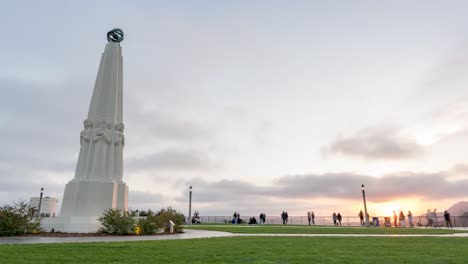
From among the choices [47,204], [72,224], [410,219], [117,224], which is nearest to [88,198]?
[72,224]

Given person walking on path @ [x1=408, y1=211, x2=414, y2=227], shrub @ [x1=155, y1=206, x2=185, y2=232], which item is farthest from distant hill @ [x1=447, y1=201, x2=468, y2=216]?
shrub @ [x1=155, y1=206, x2=185, y2=232]

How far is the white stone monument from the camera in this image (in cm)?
1848

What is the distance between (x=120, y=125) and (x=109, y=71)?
13.0 feet

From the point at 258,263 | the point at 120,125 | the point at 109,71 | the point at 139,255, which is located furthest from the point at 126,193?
the point at 258,263

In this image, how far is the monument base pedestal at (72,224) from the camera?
56.3 ft

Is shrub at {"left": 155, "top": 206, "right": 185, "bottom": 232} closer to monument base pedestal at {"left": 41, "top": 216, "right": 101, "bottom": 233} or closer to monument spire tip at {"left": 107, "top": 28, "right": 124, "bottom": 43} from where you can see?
monument base pedestal at {"left": 41, "top": 216, "right": 101, "bottom": 233}

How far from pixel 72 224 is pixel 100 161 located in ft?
13.5

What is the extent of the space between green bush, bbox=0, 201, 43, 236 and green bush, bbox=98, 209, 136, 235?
3.21 m

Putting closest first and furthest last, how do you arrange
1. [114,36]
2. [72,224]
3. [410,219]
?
[72,224]
[114,36]
[410,219]

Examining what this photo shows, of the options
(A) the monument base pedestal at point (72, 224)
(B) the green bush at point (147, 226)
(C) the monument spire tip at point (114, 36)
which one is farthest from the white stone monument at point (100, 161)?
(B) the green bush at point (147, 226)

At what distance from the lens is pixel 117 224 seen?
16109 millimetres

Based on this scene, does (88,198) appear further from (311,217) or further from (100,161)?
(311,217)

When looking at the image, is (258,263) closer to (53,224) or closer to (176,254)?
(176,254)

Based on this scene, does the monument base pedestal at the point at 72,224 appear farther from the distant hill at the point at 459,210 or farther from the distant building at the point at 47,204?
the distant hill at the point at 459,210
